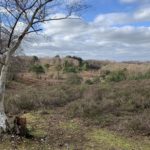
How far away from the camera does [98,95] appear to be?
19516 mm

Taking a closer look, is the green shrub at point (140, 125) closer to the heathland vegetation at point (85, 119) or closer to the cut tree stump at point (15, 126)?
the heathland vegetation at point (85, 119)

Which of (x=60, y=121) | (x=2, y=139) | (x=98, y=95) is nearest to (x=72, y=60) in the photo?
(x=98, y=95)

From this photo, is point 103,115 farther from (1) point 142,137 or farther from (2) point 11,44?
(2) point 11,44

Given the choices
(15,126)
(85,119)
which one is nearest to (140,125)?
(85,119)

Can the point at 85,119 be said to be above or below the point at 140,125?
below

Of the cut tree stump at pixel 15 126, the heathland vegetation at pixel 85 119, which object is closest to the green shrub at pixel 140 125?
the heathland vegetation at pixel 85 119

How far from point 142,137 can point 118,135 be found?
2.52 feet

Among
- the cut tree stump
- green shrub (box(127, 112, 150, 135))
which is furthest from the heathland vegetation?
the cut tree stump

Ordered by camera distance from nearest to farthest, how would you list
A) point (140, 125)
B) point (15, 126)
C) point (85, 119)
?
1. point (15, 126)
2. point (140, 125)
3. point (85, 119)

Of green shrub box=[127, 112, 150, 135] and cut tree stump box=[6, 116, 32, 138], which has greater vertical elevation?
cut tree stump box=[6, 116, 32, 138]

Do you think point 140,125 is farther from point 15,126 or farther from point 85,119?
point 15,126

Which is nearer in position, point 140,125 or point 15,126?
point 15,126

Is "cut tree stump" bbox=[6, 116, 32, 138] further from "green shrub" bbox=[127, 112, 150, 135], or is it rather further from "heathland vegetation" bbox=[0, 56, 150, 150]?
"green shrub" bbox=[127, 112, 150, 135]

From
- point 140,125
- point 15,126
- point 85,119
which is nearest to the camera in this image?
point 15,126
